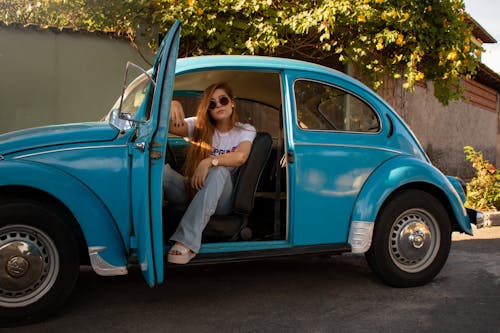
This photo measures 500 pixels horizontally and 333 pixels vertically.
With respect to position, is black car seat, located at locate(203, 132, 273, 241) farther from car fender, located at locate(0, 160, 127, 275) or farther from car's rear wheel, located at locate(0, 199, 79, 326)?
car's rear wheel, located at locate(0, 199, 79, 326)

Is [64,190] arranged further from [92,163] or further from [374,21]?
[374,21]

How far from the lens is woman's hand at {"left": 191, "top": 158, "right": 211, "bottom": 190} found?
4.07 meters

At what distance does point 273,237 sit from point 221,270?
38.4 inches

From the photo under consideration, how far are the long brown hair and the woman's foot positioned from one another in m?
0.68

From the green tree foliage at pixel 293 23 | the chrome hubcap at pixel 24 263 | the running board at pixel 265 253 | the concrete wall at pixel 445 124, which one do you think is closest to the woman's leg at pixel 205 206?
the running board at pixel 265 253

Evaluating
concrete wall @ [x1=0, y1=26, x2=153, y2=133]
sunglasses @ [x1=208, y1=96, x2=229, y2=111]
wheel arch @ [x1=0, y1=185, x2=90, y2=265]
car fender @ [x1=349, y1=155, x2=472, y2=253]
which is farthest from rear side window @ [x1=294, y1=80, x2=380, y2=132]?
concrete wall @ [x1=0, y1=26, x2=153, y2=133]

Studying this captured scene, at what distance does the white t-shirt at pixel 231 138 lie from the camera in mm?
4305

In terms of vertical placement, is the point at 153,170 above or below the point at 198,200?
above

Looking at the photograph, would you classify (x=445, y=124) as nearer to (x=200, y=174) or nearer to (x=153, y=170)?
(x=200, y=174)

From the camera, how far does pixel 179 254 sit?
3711 mm

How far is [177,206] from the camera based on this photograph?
4.20 meters

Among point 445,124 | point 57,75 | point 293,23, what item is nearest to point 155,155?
point 293,23

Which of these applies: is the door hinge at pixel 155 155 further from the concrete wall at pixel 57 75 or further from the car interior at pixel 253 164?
the concrete wall at pixel 57 75

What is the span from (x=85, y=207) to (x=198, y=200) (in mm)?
820
